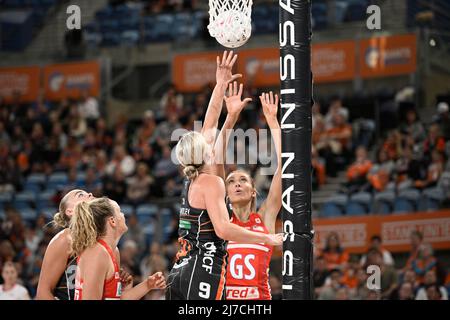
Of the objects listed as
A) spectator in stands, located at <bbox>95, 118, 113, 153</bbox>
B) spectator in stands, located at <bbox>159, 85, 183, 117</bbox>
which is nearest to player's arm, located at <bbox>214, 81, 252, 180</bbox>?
spectator in stands, located at <bbox>159, 85, 183, 117</bbox>

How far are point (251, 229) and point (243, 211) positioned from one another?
19cm

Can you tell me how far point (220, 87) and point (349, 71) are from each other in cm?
1048

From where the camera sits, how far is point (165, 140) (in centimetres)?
1698

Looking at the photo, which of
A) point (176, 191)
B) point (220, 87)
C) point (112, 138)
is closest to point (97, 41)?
point (112, 138)

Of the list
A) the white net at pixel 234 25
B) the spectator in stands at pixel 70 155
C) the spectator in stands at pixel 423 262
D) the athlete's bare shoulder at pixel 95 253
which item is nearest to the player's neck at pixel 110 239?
the athlete's bare shoulder at pixel 95 253

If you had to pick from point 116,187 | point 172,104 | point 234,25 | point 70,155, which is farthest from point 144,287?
point 70,155

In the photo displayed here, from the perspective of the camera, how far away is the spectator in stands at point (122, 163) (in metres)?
16.8

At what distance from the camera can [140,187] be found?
53.4 feet

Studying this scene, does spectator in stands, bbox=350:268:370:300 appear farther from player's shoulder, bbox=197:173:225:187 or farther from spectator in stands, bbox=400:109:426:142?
player's shoulder, bbox=197:173:225:187

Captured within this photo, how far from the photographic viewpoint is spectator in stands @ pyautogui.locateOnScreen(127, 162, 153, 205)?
1617cm

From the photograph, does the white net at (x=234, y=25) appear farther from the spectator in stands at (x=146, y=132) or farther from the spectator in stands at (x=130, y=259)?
the spectator in stands at (x=146, y=132)

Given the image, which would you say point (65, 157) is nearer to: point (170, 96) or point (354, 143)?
point (170, 96)

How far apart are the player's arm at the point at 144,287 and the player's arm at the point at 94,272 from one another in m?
0.27

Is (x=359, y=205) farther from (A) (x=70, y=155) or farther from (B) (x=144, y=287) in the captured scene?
(B) (x=144, y=287)
